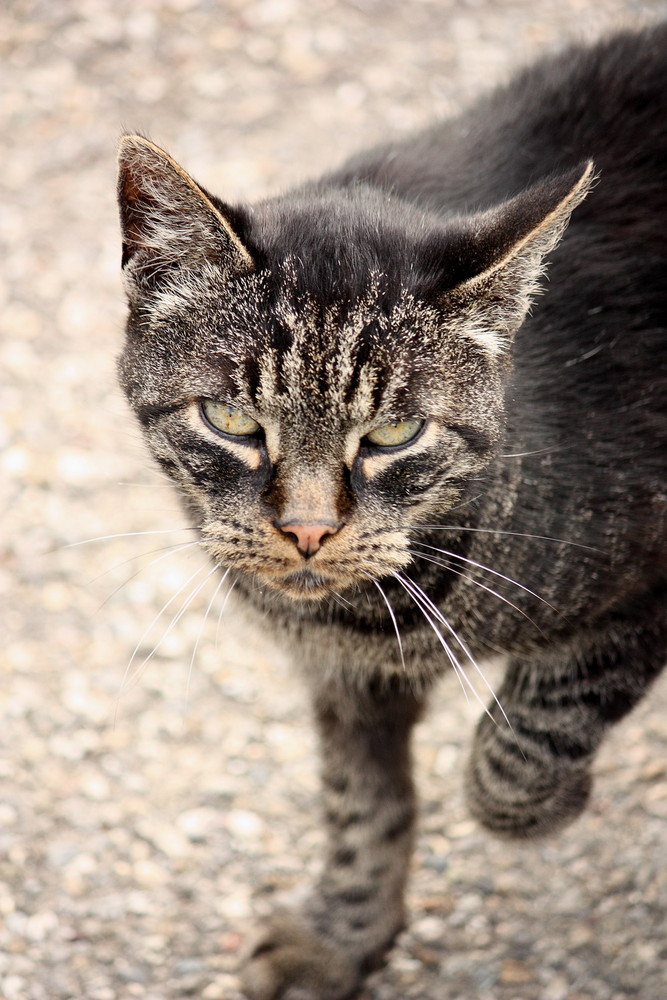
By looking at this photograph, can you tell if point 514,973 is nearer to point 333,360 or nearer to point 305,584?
point 305,584

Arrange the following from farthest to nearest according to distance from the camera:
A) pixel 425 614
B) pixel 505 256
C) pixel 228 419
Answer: pixel 425 614 → pixel 228 419 → pixel 505 256

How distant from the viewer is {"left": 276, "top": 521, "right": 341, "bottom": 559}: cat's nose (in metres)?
1.94

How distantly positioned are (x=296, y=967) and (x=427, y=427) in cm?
151

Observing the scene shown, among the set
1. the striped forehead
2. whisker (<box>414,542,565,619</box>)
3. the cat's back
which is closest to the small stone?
whisker (<box>414,542,565,619</box>)

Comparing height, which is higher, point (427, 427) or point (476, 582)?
point (427, 427)

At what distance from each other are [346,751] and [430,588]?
0.69 meters

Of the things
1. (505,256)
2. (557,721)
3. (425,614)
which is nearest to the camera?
(505,256)

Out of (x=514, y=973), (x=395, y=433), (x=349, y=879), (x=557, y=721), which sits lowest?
(x=514, y=973)

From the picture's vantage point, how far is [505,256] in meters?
1.93

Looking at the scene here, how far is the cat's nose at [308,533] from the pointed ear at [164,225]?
1.55ft

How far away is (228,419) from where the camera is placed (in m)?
2.04

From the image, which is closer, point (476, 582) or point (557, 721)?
point (476, 582)

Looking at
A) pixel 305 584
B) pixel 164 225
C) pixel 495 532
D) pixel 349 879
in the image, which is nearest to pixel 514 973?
pixel 349 879

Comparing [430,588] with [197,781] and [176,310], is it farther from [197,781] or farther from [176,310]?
[197,781]
